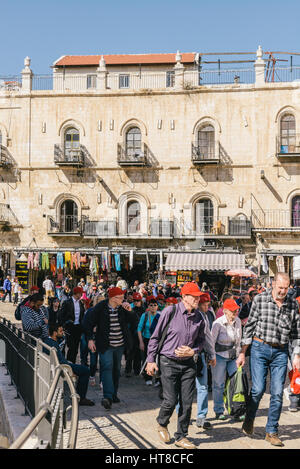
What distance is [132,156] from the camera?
3195 cm

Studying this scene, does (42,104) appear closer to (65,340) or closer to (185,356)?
(65,340)

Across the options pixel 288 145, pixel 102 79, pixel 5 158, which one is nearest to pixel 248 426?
pixel 288 145

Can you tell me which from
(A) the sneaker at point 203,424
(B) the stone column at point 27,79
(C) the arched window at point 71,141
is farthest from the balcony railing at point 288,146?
(A) the sneaker at point 203,424

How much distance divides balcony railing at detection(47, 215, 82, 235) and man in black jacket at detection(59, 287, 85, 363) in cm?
2061

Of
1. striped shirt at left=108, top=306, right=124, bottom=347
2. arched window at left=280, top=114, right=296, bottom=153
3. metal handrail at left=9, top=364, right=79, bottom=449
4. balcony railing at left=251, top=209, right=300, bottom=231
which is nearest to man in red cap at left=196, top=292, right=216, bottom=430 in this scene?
striped shirt at left=108, top=306, right=124, bottom=347

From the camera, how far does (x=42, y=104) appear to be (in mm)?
33062

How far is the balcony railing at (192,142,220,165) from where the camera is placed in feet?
102

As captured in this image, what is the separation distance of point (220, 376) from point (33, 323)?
2.98 metres

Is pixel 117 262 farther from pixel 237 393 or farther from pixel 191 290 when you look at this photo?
pixel 191 290

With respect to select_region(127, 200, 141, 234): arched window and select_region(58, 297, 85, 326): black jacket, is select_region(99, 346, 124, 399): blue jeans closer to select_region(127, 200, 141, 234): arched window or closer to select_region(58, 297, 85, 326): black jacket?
select_region(58, 297, 85, 326): black jacket

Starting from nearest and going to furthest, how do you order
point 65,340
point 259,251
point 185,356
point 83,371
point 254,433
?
point 185,356 → point 254,433 → point 83,371 → point 65,340 → point 259,251

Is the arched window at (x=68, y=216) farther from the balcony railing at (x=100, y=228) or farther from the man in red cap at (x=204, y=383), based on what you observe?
the man in red cap at (x=204, y=383)

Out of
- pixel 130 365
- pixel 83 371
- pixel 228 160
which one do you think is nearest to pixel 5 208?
pixel 228 160

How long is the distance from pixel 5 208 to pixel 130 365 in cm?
2321
